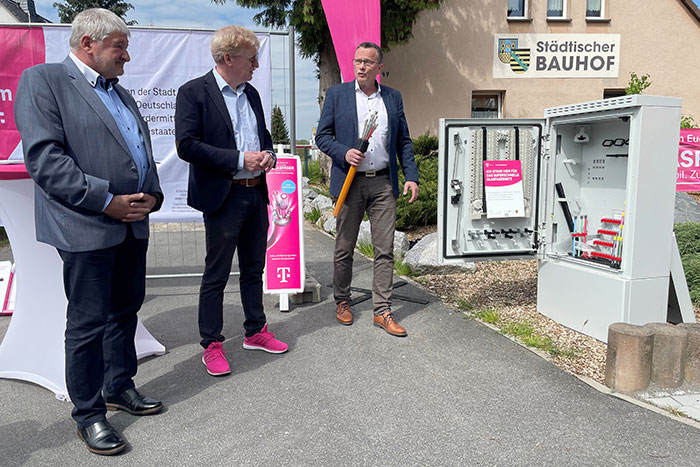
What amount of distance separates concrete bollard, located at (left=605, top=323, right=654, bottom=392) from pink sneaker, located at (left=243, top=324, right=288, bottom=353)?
7.04 ft

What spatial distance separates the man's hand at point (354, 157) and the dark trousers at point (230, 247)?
2.30 feet

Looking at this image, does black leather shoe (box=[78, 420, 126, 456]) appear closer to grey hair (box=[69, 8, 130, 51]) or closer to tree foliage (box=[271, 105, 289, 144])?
grey hair (box=[69, 8, 130, 51])

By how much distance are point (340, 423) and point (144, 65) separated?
156 inches

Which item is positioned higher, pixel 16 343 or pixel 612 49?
pixel 612 49

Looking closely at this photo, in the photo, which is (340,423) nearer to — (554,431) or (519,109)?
(554,431)

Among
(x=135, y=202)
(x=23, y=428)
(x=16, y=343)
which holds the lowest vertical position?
(x=23, y=428)

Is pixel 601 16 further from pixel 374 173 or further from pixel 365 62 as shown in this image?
pixel 374 173

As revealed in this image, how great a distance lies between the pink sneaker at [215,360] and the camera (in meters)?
3.44

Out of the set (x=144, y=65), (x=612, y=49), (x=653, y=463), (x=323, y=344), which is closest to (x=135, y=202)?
(x=323, y=344)

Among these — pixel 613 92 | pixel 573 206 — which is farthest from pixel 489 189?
pixel 613 92

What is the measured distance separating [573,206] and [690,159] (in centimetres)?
905

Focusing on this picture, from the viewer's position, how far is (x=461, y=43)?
14.2m

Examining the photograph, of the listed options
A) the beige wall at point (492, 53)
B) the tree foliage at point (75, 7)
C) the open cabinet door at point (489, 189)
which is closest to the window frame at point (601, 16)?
the beige wall at point (492, 53)

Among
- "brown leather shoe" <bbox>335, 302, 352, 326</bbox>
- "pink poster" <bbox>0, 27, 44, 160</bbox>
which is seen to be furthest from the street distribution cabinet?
"pink poster" <bbox>0, 27, 44, 160</bbox>
